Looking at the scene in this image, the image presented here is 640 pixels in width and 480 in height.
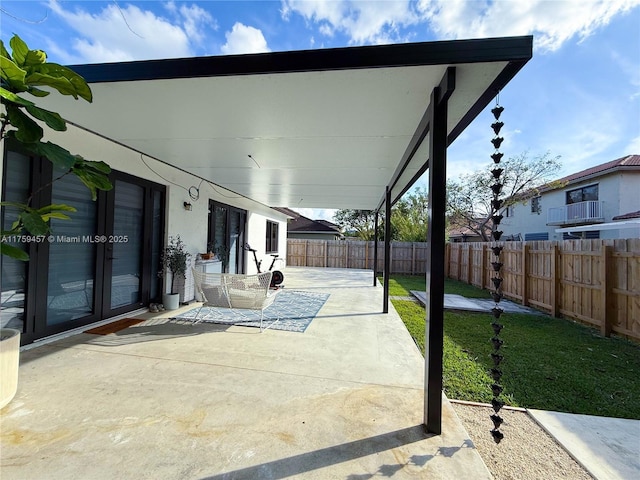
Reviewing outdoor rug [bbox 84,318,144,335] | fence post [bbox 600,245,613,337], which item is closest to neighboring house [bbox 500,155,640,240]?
fence post [bbox 600,245,613,337]

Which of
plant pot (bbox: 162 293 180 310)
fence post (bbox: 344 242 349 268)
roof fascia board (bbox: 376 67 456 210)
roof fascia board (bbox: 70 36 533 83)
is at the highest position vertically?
roof fascia board (bbox: 70 36 533 83)

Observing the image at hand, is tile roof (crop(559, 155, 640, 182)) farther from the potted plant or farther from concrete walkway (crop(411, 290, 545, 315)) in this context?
the potted plant

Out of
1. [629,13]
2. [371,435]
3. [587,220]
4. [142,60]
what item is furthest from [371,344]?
[587,220]

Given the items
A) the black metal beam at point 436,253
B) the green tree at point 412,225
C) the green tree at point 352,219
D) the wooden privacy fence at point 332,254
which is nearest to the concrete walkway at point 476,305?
the black metal beam at point 436,253

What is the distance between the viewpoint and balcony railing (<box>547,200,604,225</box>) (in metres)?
14.0

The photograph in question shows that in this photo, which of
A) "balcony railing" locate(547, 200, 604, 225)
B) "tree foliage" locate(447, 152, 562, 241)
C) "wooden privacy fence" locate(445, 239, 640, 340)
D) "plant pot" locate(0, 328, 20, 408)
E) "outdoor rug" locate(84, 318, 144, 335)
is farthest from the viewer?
"tree foliage" locate(447, 152, 562, 241)

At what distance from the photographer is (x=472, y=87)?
2.05 m

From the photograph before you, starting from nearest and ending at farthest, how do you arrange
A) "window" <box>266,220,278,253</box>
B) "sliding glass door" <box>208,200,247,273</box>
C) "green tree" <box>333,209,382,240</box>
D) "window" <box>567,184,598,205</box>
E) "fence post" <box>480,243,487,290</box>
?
1. "sliding glass door" <box>208,200,247,273</box>
2. "fence post" <box>480,243,487,290</box>
3. "window" <box>266,220,278,253</box>
4. "window" <box>567,184,598,205</box>
5. "green tree" <box>333,209,382,240</box>

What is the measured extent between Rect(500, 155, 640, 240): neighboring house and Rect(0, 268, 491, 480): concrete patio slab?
11.6 metres

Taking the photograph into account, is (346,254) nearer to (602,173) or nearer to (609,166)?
(602,173)

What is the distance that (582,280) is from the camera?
531 cm

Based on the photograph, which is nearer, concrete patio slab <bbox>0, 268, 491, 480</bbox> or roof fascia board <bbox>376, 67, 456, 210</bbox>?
concrete patio slab <bbox>0, 268, 491, 480</bbox>

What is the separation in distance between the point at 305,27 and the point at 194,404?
13.5 feet

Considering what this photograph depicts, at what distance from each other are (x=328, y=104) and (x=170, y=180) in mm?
3953
